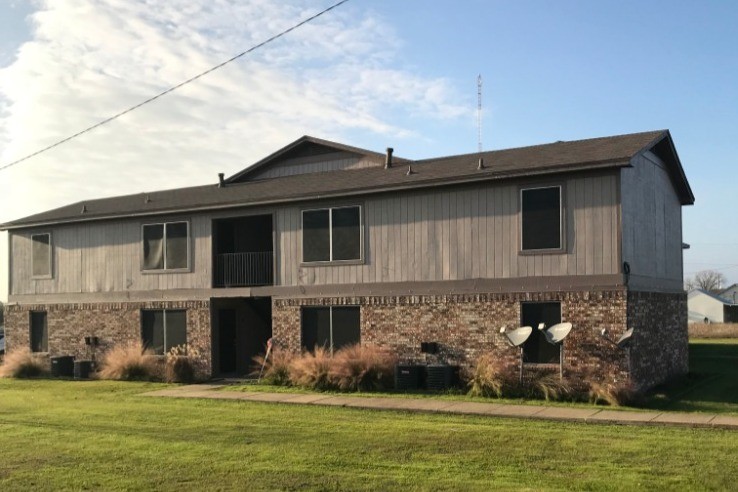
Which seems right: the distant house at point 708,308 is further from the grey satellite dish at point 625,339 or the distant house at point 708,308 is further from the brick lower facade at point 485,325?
the grey satellite dish at point 625,339

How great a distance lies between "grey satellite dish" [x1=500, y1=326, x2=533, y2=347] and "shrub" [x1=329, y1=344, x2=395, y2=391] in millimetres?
3183

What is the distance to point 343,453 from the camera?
1024 centimetres

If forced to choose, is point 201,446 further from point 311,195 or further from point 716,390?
point 716,390

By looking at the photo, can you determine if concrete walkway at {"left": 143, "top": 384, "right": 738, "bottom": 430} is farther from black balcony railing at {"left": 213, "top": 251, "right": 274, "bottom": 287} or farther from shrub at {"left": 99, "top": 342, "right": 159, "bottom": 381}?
black balcony railing at {"left": 213, "top": 251, "right": 274, "bottom": 287}

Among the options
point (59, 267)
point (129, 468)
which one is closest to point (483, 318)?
point (129, 468)

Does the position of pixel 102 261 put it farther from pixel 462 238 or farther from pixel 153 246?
pixel 462 238

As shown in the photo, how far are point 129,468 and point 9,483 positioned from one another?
1.36 meters

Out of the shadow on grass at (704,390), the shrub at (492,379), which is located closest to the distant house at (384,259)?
the shrub at (492,379)

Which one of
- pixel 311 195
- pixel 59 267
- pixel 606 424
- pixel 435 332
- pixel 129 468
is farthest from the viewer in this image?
pixel 59 267

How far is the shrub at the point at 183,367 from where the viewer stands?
21391 millimetres

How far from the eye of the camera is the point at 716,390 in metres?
17.1

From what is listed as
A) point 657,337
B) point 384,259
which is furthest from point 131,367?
point 657,337

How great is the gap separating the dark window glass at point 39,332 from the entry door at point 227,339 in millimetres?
7107

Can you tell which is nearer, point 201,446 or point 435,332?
point 201,446
